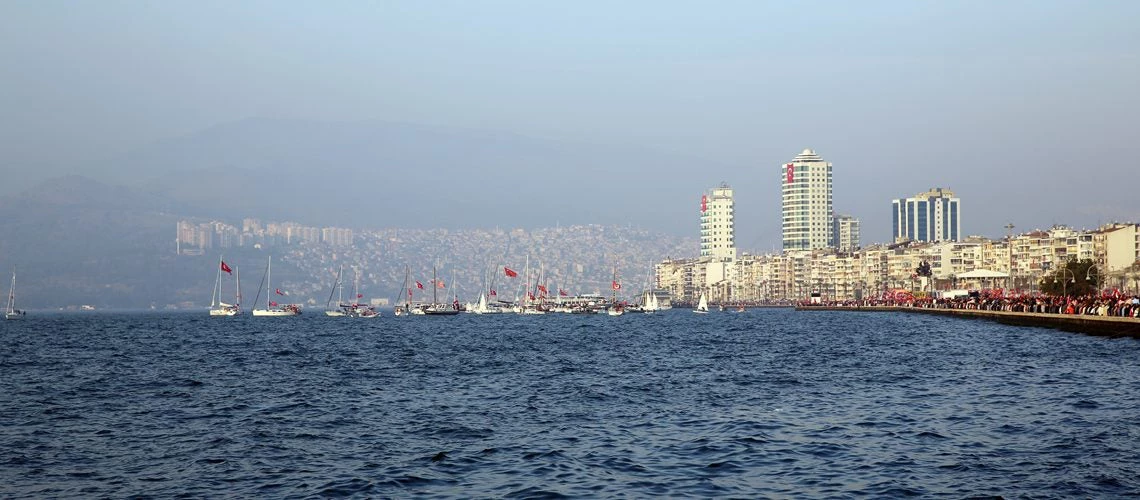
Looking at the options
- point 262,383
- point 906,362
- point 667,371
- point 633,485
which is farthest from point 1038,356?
point 633,485

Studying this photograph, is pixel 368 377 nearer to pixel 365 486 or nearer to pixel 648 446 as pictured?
pixel 648 446

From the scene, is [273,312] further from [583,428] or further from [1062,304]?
[583,428]

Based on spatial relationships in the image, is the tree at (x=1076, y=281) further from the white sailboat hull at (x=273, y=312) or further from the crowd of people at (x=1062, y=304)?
the white sailboat hull at (x=273, y=312)

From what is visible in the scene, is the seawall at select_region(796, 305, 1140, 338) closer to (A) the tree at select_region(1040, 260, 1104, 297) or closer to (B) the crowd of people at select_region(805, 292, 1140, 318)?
(B) the crowd of people at select_region(805, 292, 1140, 318)

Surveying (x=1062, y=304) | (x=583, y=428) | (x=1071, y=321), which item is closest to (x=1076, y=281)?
(x=1062, y=304)

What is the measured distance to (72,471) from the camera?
23.3 meters

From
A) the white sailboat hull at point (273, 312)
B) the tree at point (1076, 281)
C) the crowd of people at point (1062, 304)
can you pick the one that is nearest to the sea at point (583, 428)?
the crowd of people at point (1062, 304)

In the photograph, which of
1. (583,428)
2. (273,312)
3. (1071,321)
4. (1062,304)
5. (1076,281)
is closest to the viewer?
(583,428)

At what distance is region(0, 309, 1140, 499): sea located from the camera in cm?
2162

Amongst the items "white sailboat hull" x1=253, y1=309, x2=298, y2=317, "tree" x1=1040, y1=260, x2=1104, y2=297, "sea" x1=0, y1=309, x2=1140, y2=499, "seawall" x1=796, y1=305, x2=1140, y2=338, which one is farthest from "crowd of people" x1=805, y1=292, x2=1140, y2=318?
"white sailboat hull" x1=253, y1=309, x2=298, y2=317

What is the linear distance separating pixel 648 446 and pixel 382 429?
22.7ft

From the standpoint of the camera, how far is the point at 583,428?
96.2ft

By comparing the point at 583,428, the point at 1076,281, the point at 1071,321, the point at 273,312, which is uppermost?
the point at 1076,281

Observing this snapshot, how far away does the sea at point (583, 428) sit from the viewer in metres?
21.6
